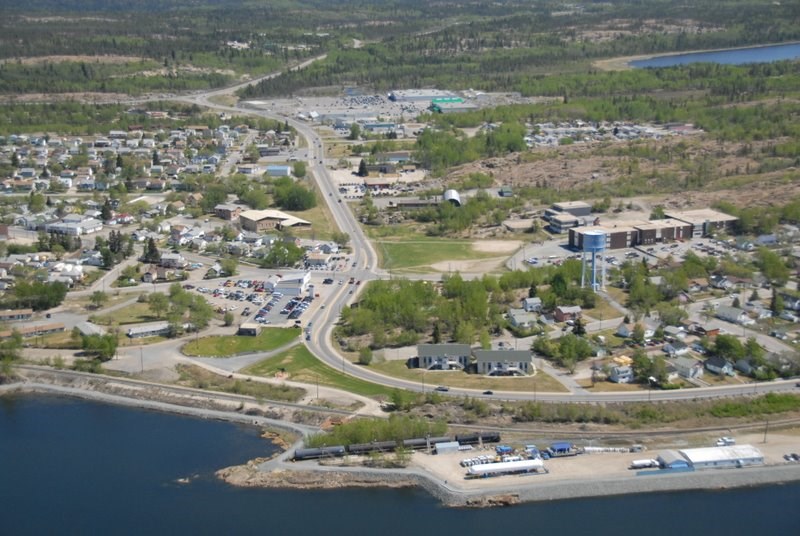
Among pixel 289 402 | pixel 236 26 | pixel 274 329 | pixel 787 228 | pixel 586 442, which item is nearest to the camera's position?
pixel 586 442

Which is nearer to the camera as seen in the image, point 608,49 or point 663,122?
point 663,122

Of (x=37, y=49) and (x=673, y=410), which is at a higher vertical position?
(x=37, y=49)

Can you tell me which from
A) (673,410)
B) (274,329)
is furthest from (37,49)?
(673,410)

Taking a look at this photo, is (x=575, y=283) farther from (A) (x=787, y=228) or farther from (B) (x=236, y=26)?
(B) (x=236, y=26)

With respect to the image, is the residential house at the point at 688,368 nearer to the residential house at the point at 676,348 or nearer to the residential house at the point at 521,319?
the residential house at the point at 676,348

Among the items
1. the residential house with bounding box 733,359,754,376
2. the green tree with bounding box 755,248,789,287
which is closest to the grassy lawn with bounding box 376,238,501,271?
the green tree with bounding box 755,248,789,287

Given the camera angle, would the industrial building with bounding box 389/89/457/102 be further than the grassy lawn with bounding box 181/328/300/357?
Yes

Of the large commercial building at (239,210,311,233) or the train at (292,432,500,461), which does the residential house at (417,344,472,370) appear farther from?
the large commercial building at (239,210,311,233)
